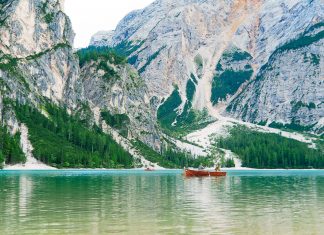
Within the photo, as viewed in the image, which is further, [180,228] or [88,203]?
[88,203]

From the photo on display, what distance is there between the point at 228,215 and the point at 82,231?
17.2m

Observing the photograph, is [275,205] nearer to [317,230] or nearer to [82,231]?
[317,230]

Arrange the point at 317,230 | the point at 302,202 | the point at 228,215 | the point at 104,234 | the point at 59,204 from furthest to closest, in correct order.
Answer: the point at 302,202 < the point at 59,204 < the point at 228,215 < the point at 317,230 < the point at 104,234

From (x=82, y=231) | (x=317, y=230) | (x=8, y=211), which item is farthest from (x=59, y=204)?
(x=317, y=230)

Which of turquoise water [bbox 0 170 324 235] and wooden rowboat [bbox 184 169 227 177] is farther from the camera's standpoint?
wooden rowboat [bbox 184 169 227 177]

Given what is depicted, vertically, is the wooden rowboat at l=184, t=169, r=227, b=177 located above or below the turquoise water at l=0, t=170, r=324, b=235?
above

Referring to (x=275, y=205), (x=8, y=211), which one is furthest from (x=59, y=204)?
(x=275, y=205)

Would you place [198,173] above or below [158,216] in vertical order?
above

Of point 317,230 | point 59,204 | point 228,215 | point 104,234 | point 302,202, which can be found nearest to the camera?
point 104,234

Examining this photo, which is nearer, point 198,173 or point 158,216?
point 158,216

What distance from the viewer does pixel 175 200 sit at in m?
68.2

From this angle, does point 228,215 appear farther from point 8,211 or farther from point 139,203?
point 8,211

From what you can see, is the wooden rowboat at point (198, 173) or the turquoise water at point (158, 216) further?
the wooden rowboat at point (198, 173)

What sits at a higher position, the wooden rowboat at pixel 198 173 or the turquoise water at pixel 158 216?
the wooden rowboat at pixel 198 173
